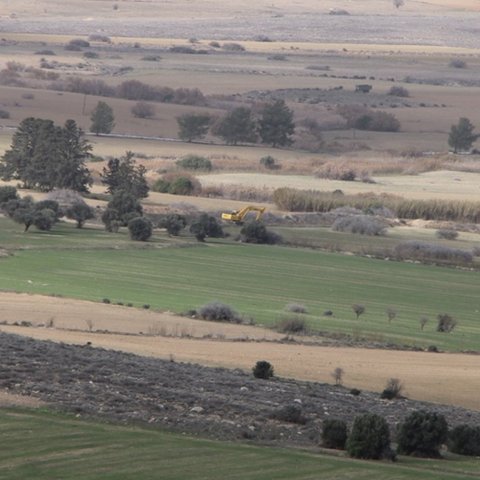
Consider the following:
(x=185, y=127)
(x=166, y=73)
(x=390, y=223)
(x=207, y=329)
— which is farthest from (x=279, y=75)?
Result: (x=207, y=329)

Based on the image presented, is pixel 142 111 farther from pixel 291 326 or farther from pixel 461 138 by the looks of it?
pixel 291 326

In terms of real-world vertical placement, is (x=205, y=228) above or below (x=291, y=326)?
above

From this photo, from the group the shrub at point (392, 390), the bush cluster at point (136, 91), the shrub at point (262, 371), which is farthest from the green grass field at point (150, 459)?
the bush cluster at point (136, 91)

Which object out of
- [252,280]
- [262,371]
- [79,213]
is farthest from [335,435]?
[79,213]

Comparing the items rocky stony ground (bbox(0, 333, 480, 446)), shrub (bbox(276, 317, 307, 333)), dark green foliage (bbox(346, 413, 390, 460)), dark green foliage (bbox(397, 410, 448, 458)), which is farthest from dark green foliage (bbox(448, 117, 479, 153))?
dark green foliage (bbox(346, 413, 390, 460))

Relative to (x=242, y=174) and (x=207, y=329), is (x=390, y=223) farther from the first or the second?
(x=207, y=329)

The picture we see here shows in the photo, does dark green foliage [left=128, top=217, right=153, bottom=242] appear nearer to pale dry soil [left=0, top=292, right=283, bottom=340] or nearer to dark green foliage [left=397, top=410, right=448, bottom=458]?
pale dry soil [left=0, top=292, right=283, bottom=340]

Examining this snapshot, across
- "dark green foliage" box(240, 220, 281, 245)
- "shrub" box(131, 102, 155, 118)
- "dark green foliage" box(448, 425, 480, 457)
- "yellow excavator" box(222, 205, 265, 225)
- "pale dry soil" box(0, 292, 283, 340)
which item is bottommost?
"pale dry soil" box(0, 292, 283, 340)
